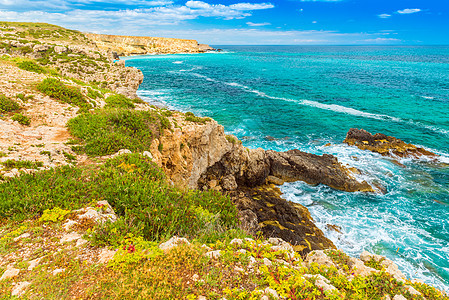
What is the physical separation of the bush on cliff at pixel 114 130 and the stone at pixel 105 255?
17.9 feet

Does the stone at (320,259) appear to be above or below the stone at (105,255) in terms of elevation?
below

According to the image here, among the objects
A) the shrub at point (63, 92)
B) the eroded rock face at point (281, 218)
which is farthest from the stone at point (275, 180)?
the shrub at point (63, 92)

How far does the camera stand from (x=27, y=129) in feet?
32.7

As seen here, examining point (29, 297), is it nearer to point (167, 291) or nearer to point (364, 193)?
point (167, 291)

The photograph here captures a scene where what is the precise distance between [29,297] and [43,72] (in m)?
18.5

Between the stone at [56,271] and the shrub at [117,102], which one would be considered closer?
the stone at [56,271]

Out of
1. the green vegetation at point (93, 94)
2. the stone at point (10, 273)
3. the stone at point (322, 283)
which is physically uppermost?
the green vegetation at point (93, 94)

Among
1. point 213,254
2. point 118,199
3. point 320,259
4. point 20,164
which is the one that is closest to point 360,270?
point 320,259

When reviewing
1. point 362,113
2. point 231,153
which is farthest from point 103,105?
point 362,113

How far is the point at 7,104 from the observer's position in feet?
35.0

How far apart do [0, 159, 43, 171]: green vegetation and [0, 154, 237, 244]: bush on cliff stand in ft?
2.33

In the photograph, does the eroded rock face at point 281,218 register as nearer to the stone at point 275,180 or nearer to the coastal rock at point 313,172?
the stone at point 275,180

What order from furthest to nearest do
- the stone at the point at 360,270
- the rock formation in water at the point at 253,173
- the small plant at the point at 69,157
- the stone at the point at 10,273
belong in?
the rock formation in water at the point at 253,173, the small plant at the point at 69,157, the stone at the point at 360,270, the stone at the point at 10,273

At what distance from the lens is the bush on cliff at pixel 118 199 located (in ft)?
19.1
